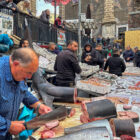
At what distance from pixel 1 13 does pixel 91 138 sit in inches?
202

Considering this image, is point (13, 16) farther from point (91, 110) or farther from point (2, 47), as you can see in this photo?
point (91, 110)

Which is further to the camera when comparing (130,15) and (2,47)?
(130,15)

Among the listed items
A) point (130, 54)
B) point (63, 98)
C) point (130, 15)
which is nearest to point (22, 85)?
point (63, 98)

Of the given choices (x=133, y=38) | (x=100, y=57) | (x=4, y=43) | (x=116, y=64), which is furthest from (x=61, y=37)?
(x=133, y=38)

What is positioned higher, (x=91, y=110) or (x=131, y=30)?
(x=131, y=30)

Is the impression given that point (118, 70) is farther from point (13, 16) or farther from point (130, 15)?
point (130, 15)

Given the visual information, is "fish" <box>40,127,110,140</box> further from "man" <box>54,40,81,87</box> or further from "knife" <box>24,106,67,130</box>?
"man" <box>54,40,81,87</box>

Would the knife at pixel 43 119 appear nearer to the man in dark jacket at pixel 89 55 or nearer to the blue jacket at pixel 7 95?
the blue jacket at pixel 7 95

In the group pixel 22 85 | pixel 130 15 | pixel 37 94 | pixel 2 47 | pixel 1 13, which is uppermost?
pixel 130 15

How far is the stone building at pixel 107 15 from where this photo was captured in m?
32.0

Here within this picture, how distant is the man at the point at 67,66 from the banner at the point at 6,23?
244cm

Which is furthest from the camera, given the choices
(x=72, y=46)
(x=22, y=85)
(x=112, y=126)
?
(x=72, y=46)

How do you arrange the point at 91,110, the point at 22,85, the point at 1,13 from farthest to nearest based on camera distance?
the point at 1,13 < the point at 91,110 < the point at 22,85

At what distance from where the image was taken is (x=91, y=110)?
2492mm
